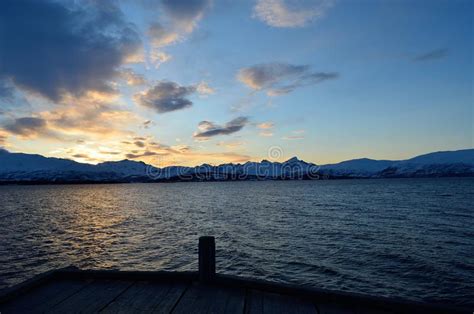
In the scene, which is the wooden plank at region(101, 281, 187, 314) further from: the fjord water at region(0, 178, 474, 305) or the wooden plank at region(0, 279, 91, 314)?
the fjord water at region(0, 178, 474, 305)

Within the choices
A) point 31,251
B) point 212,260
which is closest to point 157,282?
point 212,260

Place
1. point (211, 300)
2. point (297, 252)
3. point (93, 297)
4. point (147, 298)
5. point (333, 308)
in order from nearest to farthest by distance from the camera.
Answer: point (333, 308) → point (211, 300) → point (147, 298) → point (93, 297) → point (297, 252)

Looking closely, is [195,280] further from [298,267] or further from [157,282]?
[298,267]

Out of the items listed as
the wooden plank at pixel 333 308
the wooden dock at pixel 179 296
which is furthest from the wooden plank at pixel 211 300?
the wooden plank at pixel 333 308

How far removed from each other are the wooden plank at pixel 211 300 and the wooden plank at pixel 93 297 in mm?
1675

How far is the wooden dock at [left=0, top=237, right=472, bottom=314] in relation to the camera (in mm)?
6379

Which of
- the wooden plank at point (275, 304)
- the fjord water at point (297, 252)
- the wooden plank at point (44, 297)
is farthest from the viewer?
the fjord water at point (297, 252)

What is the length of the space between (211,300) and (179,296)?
30.9 inches

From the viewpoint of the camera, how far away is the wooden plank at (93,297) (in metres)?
6.60

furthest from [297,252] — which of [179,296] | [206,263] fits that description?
[179,296]

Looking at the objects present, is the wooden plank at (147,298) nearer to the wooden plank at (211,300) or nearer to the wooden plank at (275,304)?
the wooden plank at (211,300)

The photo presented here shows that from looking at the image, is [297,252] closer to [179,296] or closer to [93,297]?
[179,296]

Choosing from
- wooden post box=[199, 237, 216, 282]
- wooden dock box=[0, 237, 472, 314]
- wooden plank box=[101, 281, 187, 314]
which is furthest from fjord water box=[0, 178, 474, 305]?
wooden plank box=[101, 281, 187, 314]

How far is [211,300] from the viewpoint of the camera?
683 centimetres
